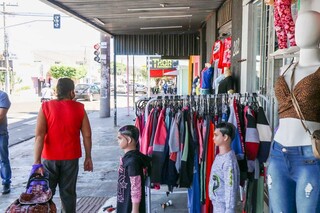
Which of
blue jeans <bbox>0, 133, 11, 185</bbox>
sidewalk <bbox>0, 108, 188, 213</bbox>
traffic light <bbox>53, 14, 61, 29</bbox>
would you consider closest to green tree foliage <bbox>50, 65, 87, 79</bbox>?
traffic light <bbox>53, 14, 61, 29</bbox>

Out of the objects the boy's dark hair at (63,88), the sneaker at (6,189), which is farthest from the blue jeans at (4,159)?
the boy's dark hair at (63,88)

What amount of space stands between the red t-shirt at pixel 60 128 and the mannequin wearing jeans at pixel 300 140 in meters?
1.96

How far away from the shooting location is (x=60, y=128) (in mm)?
3445

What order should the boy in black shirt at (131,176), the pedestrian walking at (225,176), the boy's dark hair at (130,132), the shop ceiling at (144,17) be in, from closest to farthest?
the pedestrian walking at (225,176) < the boy in black shirt at (131,176) < the boy's dark hair at (130,132) < the shop ceiling at (144,17)

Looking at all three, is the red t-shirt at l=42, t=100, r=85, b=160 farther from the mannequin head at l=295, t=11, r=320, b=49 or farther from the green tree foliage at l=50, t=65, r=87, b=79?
the green tree foliage at l=50, t=65, r=87, b=79

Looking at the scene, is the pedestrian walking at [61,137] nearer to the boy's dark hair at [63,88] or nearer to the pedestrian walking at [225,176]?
the boy's dark hair at [63,88]

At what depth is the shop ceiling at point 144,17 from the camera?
7.51 meters

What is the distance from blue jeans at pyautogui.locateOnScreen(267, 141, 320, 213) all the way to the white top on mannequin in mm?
52

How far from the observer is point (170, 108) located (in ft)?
11.8

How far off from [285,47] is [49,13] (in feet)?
68.0

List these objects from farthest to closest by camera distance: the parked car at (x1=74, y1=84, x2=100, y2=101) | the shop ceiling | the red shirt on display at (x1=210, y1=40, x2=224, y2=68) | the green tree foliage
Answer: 1. the green tree foliage
2. the parked car at (x1=74, y1=84, x2=100, y2=101)
3. the shop ceiling
4. the red shirt on display at (x1=210, y1=40, x2=224, y2=68)

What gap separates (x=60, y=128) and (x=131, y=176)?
87 centimetres

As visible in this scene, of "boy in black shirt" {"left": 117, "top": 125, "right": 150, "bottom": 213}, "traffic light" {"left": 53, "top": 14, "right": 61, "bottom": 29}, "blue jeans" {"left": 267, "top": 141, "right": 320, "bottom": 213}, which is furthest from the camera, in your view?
"traffic light" {"left": 53, "top": 14, "right": 61, "bottom": 29}

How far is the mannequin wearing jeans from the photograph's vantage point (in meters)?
2.06
